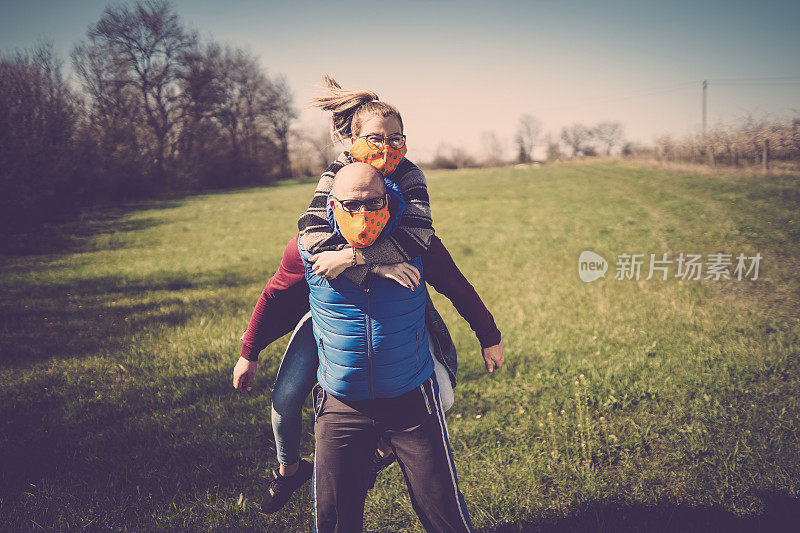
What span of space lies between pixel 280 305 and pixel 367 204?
886mm

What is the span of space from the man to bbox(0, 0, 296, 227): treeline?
23.2m

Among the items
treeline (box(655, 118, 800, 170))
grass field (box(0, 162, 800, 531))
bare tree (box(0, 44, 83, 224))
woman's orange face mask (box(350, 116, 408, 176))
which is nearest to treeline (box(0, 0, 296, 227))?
bare tree (box(0, 44, 83, 224))

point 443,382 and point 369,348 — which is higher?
point 369,348

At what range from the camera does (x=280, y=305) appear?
239cm

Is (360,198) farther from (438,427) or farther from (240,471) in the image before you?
(240,471)

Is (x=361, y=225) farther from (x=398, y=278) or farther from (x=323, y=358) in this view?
(x=323, y=358)

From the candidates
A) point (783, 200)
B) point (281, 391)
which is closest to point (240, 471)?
→ point (281, 391)

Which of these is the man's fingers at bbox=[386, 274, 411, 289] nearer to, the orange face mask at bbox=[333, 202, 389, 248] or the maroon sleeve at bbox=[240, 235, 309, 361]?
the orange face mask at bbox=[333, 202, 389, 248]

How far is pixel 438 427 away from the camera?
82.2 inches

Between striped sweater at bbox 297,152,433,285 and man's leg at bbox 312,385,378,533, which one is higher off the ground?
striped sweater at bbox 297,152,433,285

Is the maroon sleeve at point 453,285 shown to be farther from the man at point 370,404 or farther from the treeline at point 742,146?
the treeline at point 742,146

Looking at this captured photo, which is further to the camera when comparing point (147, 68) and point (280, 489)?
point (147, 68)

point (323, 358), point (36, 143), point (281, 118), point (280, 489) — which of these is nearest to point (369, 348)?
point (323, 358)

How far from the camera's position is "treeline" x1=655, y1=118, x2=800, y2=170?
68.8 ft
